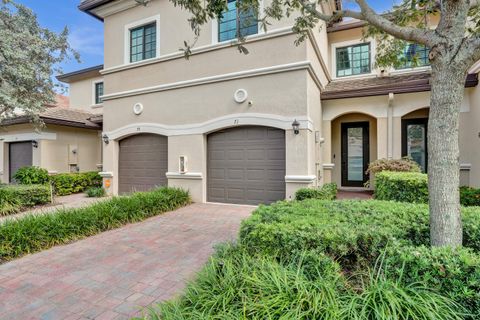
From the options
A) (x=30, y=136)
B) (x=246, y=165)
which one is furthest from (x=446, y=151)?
(x=30, y=136)

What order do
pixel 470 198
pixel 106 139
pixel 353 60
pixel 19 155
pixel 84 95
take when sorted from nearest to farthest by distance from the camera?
pixel 470 198
pixel 106 139
pixel 353 60
pixel 19 155
pixel 84 95

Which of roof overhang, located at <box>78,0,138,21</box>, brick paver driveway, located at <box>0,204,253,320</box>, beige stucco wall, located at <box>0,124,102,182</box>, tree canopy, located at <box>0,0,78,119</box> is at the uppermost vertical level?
roof overhang, located at <box>78,0,138,21</box>

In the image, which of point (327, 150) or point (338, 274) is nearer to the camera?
point (338, 274)

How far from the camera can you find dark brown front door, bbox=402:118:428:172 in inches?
422

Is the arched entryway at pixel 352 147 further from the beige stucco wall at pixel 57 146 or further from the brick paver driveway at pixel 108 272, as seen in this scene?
the beige stucco wall at pixel 57 146

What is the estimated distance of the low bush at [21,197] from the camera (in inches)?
340

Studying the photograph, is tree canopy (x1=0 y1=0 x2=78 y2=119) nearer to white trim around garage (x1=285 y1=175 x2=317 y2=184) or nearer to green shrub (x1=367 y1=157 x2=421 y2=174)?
white trim around garage (x1=285 y1=175 x2=317 y2=184)

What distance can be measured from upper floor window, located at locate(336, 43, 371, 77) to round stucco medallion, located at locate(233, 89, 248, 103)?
5921 mm

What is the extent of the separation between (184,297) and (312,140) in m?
6.82

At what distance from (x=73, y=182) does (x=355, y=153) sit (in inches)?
506

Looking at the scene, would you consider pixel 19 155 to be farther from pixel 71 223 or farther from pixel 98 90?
pixel 71 223

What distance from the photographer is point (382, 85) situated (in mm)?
9992

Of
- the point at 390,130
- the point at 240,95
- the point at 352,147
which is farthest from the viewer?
the point at 352,147

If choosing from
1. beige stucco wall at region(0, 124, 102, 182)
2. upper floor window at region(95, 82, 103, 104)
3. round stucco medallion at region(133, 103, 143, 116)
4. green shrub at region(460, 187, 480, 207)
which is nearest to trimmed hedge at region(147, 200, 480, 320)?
green shrub at region(460, 187, 480, 207)
